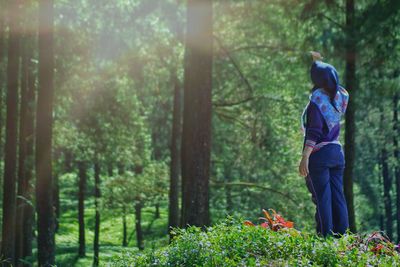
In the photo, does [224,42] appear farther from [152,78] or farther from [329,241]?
[329,241]

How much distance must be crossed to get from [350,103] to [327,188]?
7.91 metres

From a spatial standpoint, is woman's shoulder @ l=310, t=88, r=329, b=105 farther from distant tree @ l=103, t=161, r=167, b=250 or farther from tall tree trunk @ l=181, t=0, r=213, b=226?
distant tree @ l=103, t=161, r=167, b=250

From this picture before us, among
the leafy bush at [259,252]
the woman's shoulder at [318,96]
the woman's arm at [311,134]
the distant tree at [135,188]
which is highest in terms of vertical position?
the woman's shoulder at [318,96]

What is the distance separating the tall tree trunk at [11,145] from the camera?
16.4m

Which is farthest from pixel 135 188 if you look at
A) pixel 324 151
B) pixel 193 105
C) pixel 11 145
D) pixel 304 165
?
pixel 304 165

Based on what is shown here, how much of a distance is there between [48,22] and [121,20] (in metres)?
8.73

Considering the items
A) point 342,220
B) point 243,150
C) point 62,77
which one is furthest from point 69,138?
point 342,220

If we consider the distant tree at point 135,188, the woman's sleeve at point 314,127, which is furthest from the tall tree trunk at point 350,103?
the distant tree at point 135,188

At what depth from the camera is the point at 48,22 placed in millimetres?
13195

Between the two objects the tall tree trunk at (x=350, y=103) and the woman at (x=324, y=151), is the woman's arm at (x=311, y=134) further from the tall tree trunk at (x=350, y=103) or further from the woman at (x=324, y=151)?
the tall tree trunk at (x=350, y=103)

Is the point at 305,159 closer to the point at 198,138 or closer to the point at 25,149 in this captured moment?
the point at 198,138

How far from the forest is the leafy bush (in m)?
0.01

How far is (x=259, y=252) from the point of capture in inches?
188

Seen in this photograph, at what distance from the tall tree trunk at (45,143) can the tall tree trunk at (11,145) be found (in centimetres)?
344
